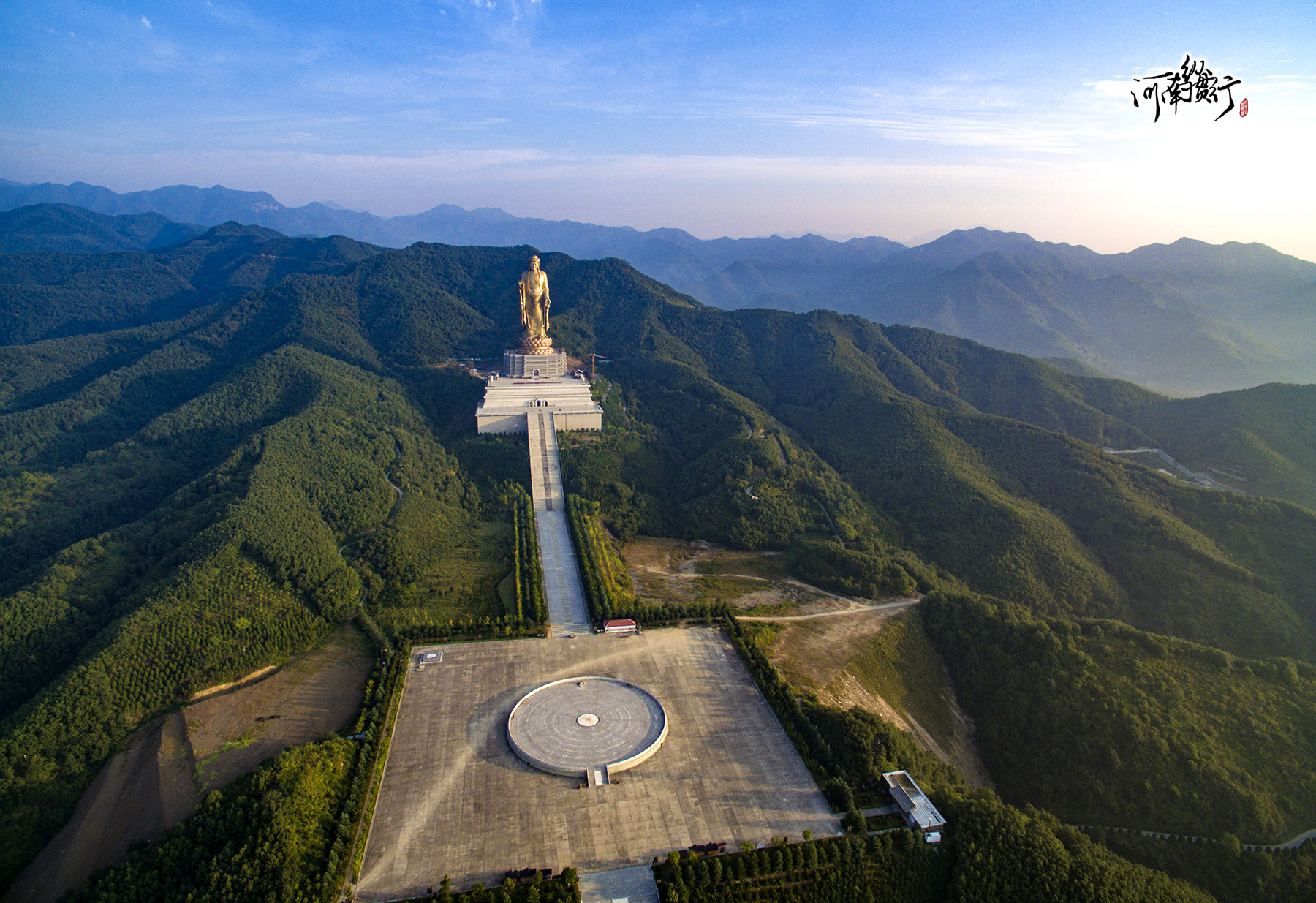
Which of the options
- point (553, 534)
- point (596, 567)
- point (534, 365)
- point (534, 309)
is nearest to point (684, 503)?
point (553, 534)

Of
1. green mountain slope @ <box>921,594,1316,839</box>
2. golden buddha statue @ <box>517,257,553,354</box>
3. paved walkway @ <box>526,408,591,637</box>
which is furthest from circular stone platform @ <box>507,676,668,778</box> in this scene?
golden buddha statue @ <box>517,257,553,354</box>

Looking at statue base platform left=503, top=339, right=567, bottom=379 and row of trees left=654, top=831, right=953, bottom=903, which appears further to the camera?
statue base platform left=503, top=339, right=567, bottom=379

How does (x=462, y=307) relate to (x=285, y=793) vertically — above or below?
above

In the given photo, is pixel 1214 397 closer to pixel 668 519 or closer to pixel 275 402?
pixel 668 519

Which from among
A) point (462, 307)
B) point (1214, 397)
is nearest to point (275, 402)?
point (462, 307)

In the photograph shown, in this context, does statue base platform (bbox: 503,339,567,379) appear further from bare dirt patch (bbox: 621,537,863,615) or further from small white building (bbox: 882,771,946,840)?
small white building (bbox: 882,771,946,840)

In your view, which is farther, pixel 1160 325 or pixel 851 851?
pixel 1160 325
